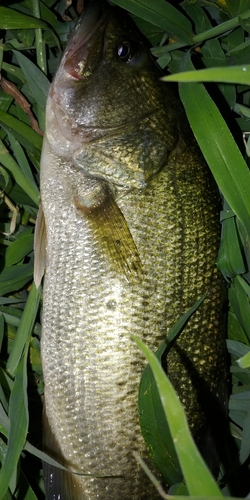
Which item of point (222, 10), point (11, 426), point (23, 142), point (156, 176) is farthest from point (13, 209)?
point (222, 10)

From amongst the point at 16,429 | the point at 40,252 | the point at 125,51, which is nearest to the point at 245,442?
the point at 16,429

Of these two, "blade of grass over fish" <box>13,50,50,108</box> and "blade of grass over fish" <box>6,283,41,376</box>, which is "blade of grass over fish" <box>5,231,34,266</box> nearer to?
"blade of grass over fish" <box>6,283,41,376</box>

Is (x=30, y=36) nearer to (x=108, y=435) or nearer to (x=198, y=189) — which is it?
(x=198, y=189)

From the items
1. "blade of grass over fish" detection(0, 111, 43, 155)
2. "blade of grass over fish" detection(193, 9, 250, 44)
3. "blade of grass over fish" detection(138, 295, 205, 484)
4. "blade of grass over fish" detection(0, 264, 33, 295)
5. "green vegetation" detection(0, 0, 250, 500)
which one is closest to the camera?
"blade of grass over fish" detection(138, 295, 205, 484)

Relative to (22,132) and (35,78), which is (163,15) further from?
(22,132)

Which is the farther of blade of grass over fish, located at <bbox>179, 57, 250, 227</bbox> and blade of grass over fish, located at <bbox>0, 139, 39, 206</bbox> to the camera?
blade of grass over fish, located at <bbox>0, 139, 39, 206</bbox>

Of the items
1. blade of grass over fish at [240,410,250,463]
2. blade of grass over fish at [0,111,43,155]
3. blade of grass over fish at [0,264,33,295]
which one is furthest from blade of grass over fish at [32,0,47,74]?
blade of grass over fish at [240,410,250,463]
